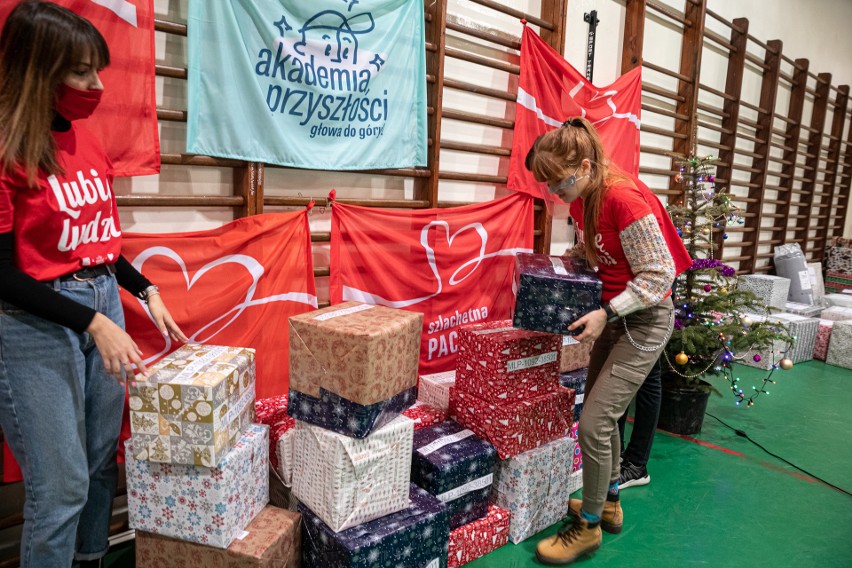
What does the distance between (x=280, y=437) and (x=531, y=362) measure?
882 millimetres

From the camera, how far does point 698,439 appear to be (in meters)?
3.04

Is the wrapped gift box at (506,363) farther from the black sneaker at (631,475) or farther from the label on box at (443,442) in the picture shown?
the black sneaker at (631,475)

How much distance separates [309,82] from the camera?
222 centimetres

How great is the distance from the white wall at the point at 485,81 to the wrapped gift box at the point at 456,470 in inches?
38.9

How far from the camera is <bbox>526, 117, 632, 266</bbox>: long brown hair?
1.77m

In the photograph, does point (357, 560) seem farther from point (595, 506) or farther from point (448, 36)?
point (448, 36)

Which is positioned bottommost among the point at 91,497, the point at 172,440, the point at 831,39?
the point at 91,497

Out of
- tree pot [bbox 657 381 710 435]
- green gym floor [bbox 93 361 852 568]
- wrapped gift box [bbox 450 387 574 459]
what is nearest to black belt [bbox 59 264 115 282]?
green gym floor [bbox 93 361 852 568]

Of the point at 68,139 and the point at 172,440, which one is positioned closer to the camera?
the point at 68,139

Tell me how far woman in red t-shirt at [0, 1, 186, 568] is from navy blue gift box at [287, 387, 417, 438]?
1.49 feet

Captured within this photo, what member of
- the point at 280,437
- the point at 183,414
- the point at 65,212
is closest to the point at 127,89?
the point at 65,212

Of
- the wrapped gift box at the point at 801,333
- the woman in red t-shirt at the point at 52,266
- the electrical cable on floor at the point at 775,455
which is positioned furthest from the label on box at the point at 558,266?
the wrapped gift box at the point at 801,333

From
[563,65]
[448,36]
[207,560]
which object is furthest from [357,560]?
[563,65]

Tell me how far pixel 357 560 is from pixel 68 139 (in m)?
1.26
